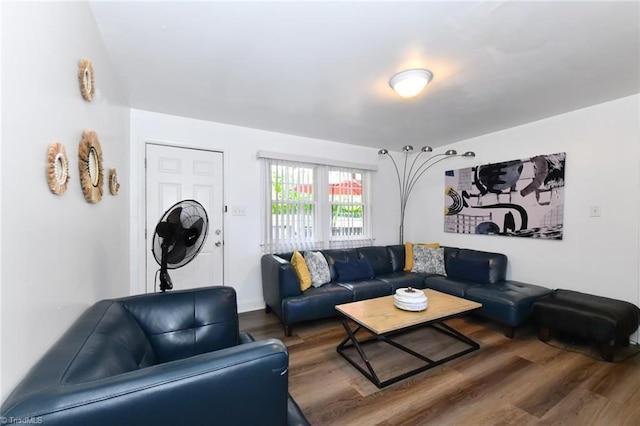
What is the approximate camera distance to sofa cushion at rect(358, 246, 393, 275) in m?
3.72

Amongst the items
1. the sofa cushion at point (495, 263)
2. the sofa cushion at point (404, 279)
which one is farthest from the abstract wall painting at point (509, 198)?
the sofa cushion at point (404, 279)

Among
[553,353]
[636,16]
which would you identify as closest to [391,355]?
[553,353]

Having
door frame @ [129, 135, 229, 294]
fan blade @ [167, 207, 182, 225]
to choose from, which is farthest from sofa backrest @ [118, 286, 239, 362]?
door frame @ [129, 135, 229, 294]

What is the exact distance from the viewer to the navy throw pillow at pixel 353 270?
337 centimetres

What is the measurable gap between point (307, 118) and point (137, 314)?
249 cm

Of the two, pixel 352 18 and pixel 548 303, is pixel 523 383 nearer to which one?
pixel 548 303

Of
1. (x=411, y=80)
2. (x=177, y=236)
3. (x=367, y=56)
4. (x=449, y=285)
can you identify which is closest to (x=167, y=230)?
(x=177, y=236)

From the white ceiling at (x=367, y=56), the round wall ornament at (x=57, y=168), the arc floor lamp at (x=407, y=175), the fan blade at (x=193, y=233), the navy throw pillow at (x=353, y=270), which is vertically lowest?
the navy throw pillow at (x=353, y=270)

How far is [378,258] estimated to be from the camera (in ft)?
12.5

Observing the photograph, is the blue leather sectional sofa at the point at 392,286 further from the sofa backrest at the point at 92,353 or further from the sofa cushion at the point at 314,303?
the sofa backrest at the point at 92,353

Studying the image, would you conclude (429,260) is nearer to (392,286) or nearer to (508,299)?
(392,286)

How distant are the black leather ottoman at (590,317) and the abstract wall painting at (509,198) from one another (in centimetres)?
78

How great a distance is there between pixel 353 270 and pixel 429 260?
120cm

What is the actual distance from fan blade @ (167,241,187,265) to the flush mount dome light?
2.02m
